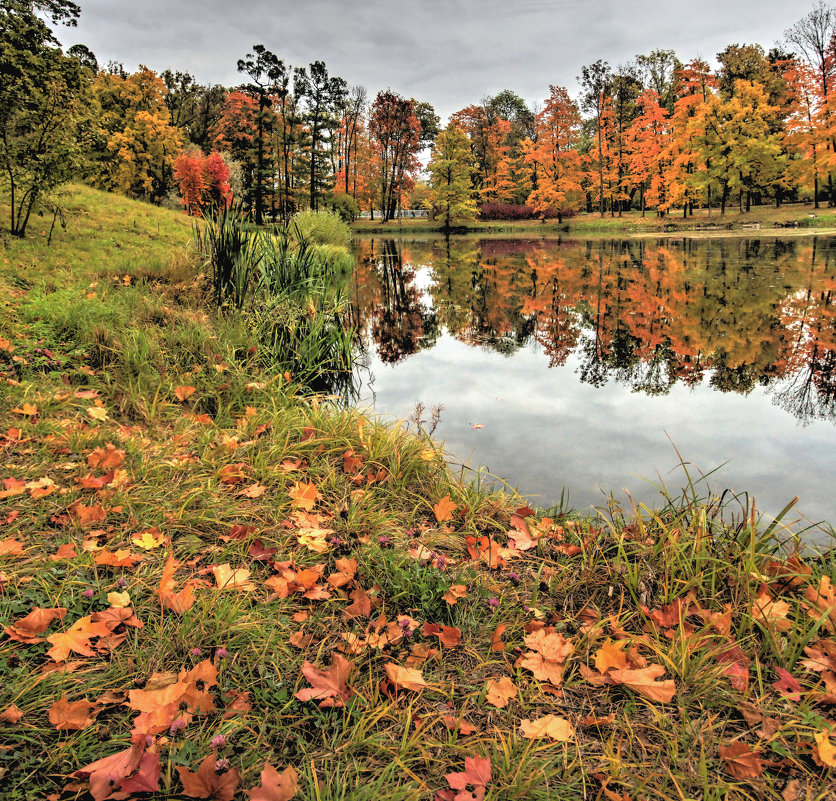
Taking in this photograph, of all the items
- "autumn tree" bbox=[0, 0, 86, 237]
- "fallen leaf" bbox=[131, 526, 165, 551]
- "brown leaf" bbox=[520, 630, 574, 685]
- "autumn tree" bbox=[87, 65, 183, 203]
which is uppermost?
"autumn tree" bbox=[87, 65, 183, 203]

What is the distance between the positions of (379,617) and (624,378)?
13.5ft

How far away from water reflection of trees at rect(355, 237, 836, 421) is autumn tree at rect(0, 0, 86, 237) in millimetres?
4656

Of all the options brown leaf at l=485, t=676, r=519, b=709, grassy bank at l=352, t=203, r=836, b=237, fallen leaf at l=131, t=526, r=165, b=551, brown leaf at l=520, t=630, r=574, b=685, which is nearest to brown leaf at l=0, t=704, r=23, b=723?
fallen leaf at l=131, t=526, r=165, b=551

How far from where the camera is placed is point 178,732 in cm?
139

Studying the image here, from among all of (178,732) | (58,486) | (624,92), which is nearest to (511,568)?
(178,732)

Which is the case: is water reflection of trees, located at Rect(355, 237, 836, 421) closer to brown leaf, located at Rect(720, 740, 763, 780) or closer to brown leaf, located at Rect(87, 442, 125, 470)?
brown leaf, located at Rect(720, 740, 763, 780)

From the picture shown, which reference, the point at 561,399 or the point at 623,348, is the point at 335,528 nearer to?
the point at 561,399

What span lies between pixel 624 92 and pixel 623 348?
38.6 meters

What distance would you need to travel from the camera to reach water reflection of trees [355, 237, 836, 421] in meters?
5.08

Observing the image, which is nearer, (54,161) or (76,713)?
(76,713)

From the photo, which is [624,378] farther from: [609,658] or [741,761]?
[741,761]

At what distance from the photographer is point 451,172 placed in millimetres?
35750

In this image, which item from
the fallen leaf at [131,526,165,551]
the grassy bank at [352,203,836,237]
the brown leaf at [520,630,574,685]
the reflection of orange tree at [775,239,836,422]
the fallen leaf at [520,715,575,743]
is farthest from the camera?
the grassy bank at [352,203,836,237]

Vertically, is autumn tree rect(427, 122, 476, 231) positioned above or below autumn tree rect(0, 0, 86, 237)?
above
